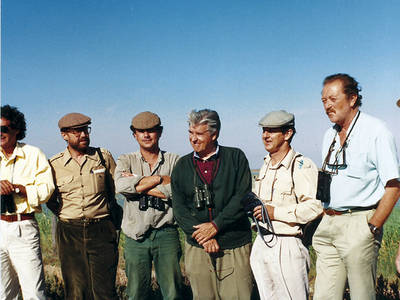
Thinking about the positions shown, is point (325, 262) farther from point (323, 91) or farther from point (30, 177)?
point (30, 177)

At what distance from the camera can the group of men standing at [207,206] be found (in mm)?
3193

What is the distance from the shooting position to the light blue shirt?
3020 mm

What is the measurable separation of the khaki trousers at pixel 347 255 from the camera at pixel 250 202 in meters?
0.59

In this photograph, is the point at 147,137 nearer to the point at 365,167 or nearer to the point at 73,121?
the point at 73,121

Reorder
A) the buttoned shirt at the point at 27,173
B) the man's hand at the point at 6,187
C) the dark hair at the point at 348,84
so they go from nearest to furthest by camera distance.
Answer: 1. the dark hair at the point at 348,84
2. the man's hand at the point at 6,187
3. the buttoned shirt at the point at 27,173

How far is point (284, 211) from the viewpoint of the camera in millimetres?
3270

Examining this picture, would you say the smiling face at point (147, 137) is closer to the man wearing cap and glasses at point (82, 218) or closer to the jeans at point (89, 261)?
the man wearing cap and glasses at point (82, 218)

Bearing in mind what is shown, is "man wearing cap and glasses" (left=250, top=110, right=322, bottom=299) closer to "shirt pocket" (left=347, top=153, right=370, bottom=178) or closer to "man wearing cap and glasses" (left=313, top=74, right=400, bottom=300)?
"man wearing cap and glasses" (left=313, top=74, right=400, bottom=300)

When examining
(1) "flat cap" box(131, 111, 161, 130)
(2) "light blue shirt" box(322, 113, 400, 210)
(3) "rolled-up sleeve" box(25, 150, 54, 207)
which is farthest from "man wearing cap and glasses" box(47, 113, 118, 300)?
(2) "light blue shirt" box(322, 113, 400, 210)

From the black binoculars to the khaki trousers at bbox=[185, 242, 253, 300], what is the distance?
0.60 m

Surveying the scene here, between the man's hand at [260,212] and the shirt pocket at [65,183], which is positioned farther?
the shirt pocket at [65,183]

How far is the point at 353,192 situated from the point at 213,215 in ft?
3.93

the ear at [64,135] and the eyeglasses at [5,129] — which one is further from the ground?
the eyeglasses at [5,129]

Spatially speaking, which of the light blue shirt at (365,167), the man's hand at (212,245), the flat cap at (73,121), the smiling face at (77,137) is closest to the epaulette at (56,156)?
the smiling face at (77,137)
